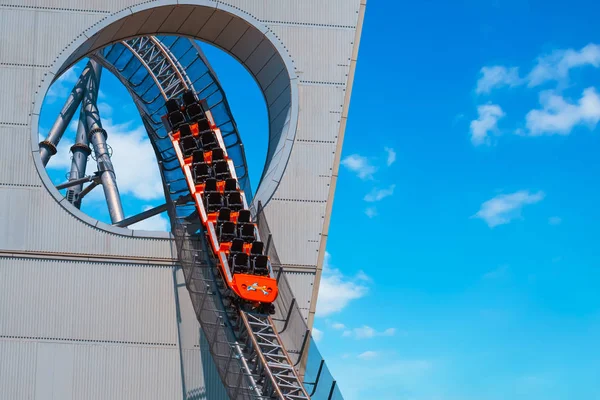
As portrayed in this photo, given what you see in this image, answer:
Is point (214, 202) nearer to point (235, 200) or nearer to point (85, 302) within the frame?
point (235, 200)

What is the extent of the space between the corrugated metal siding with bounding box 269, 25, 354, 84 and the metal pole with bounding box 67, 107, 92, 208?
10.3 metres

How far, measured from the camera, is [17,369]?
19.5m

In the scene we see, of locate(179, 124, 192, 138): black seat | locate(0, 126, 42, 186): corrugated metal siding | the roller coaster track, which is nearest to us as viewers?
the roller coaster track

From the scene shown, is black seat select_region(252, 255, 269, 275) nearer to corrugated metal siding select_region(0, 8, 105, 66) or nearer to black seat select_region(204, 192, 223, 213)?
black seat select_region(204, 192, 223, 213)

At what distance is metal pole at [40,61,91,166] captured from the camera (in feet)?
94.2

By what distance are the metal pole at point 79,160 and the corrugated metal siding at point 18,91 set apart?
8.19 m

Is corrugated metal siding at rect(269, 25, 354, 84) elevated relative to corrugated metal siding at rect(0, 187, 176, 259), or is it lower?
elevated

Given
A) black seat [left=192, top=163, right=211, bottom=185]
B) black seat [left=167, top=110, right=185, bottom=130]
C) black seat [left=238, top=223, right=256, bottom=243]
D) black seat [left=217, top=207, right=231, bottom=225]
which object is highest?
black seat [left=167, top=110, right=185, bottom=130]

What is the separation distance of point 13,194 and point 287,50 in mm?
7481

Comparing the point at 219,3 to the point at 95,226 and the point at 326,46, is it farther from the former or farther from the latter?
the point at 95,226

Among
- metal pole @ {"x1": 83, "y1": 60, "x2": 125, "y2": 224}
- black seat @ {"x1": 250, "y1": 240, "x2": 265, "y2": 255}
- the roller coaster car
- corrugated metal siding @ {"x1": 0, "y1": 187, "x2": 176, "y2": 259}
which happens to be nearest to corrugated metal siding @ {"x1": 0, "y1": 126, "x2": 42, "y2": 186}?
corrugated metal siding @ {"x1": 0, "y1": 187, "x2": 176, "y2": 259}

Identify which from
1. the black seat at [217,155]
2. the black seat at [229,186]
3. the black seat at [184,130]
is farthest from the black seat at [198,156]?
the black seat at [229,186]

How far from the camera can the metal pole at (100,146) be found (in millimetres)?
28938

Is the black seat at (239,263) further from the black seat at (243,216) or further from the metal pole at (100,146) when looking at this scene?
the metal pole at (100,146)
